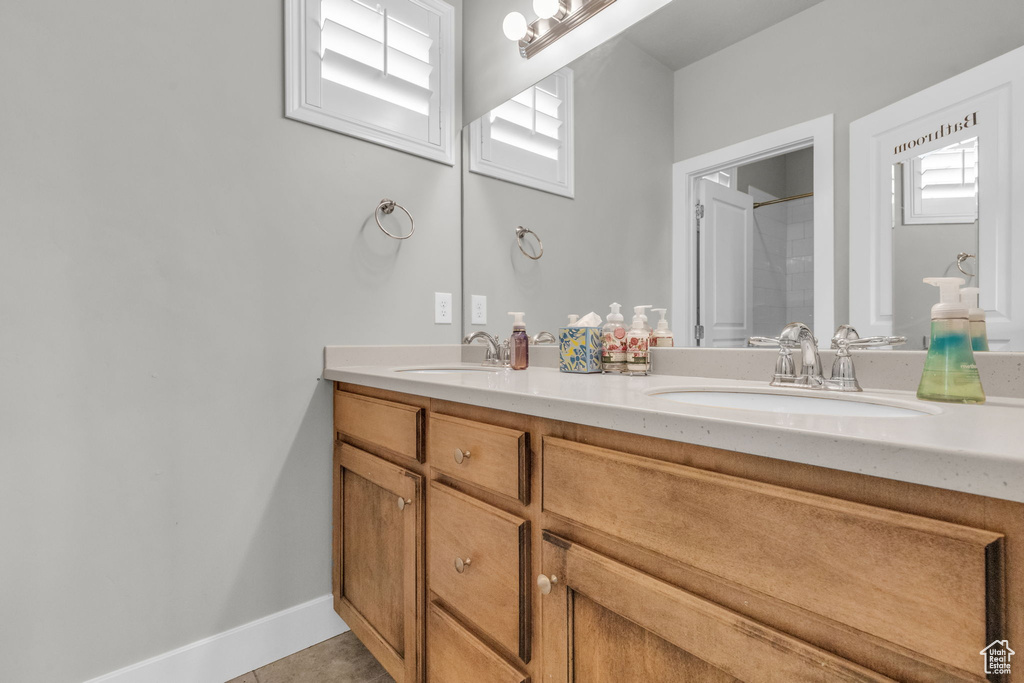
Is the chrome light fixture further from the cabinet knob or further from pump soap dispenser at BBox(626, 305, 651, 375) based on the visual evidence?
the cabinet knob

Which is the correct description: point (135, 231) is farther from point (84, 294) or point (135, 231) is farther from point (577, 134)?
point (577, 134)

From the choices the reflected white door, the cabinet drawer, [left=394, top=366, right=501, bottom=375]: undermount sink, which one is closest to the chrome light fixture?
the reflected white door

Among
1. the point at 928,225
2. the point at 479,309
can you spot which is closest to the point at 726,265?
the point at 928,225

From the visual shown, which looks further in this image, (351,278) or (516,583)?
(351,278)

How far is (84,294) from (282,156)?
0.63m

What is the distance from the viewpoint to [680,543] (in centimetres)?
60

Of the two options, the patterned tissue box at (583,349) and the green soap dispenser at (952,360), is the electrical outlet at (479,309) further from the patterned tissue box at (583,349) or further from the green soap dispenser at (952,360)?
the green soap dispenser at (952,360)

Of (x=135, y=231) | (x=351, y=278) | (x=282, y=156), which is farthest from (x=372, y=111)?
(x=135, y=231)

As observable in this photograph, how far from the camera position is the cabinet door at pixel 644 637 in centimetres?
51

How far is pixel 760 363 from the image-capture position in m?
1.10

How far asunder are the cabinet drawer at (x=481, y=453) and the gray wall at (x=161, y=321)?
0.70 meters

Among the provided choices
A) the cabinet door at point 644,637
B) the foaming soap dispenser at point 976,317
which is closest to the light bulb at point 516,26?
the foaming soap dispenser at point 976,317

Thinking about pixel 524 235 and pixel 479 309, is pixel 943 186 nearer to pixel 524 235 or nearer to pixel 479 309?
pixel 524 235

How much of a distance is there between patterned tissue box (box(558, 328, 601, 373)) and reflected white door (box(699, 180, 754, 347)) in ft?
0.87
